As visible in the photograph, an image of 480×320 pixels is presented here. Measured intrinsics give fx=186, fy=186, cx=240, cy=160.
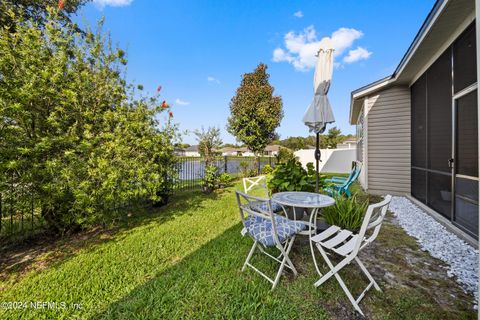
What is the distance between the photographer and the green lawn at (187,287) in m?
1.68

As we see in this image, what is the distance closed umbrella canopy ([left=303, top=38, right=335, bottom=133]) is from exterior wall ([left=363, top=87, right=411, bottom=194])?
13.4 feet

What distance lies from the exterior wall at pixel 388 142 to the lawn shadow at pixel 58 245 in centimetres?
580

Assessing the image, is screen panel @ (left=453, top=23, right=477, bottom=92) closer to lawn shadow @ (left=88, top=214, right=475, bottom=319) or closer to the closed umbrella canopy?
the closed umbrella canopy

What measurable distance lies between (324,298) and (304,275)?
0.35 metres

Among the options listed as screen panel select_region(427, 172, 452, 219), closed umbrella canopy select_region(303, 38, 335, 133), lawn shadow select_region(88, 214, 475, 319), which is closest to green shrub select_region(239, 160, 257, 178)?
screen panel select_region(427, 172, 452, 219)

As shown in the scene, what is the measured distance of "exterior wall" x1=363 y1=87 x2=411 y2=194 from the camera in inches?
221

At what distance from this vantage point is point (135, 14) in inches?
215

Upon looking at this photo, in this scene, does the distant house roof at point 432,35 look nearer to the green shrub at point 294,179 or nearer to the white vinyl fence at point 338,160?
the green shrub at point 294,179

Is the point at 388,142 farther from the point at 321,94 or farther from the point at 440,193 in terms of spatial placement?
the point at 321,94

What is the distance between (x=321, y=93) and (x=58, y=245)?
4967 millimetres

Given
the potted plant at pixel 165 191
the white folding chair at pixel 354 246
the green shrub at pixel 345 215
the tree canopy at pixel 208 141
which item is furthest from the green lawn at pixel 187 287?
the tree canopy at pixel 208 141

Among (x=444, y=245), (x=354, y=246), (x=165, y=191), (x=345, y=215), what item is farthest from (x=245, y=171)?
(x=354, y=246)

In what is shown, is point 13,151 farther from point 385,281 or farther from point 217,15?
point 217,15

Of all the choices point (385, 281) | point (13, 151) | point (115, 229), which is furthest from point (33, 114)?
point (385, 281)
